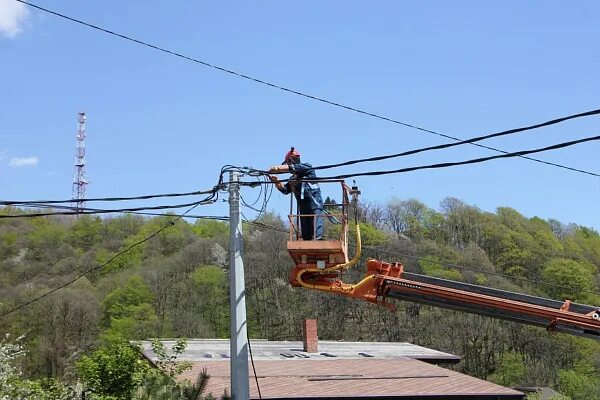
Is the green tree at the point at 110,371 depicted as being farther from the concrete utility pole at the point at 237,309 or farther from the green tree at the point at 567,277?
the green tree at the point at 567,277

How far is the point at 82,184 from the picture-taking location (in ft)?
238

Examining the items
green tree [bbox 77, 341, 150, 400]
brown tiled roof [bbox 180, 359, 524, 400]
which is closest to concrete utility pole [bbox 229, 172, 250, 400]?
brown tiled roof [bbox 180, 359, 524, 400]

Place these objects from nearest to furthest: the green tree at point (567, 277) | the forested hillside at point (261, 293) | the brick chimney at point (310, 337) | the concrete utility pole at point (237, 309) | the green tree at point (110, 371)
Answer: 1. the concrete utility pole at point (237, 309)
2. the green tree at point (110, 371)
3. the brick chimney at point (310, 337)
4. the forested hillside at point (261, 293)
5. the green tree at point (567, 277)

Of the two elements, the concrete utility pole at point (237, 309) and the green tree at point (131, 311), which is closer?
the concrete utility pole at point (237, 309)

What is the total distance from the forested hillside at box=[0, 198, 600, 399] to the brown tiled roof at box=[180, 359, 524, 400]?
24643 millimetres

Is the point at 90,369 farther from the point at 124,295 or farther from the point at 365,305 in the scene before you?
the point at 365,305

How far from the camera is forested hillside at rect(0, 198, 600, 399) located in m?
51.9

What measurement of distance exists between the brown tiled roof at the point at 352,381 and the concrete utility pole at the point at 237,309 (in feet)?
27.0

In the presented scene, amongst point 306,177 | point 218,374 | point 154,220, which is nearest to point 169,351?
point 218,374

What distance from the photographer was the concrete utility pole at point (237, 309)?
880cm

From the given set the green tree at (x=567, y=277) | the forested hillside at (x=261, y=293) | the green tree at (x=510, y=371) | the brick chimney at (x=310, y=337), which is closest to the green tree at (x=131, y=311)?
the forested hillside at (x=261, y=293)

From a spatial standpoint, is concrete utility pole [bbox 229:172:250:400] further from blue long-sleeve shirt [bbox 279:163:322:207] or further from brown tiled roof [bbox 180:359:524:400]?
brown tiled roof [bbox 180:359:524:400]

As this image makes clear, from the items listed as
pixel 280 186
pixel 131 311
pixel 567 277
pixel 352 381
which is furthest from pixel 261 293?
pixel 280 186

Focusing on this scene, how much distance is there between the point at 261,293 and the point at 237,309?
5178 cm
